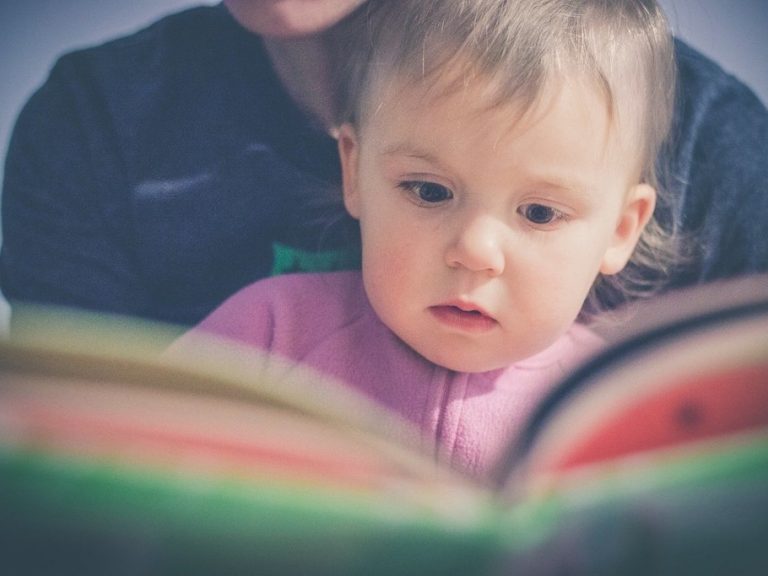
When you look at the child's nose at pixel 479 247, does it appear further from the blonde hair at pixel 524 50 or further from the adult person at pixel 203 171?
the adult person at pixel 203 171

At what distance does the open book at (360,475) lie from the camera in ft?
1.51

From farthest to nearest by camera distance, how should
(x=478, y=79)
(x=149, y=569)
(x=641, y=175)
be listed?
(x=641, y=175) → (x=478, y=79) → (x=149, y=569)

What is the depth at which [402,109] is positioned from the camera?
74 cm

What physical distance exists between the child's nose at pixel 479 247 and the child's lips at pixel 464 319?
5cm

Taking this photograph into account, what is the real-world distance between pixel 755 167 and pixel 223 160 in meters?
0.57

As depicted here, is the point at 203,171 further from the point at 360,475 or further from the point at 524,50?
the point at 360,475

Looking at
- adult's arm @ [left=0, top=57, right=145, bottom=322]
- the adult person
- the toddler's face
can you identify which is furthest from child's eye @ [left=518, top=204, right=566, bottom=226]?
adult's arm @ [left=0, top=57, right=145, bottom=322]

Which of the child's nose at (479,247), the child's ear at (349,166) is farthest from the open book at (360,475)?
the child's ear at (349,166)

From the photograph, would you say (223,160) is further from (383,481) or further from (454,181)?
(383,481)

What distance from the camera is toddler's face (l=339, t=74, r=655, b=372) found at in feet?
2.30

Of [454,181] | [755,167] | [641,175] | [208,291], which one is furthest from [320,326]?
[755,167]

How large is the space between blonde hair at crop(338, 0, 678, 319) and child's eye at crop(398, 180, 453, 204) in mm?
87

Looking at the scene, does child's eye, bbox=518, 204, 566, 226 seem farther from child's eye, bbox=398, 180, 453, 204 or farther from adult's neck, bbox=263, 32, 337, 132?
adult's neck, bbox=263, 32, 337, 132

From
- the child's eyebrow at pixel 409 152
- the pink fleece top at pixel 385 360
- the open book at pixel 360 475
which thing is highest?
the child's eyebrow at pixel 409 152
